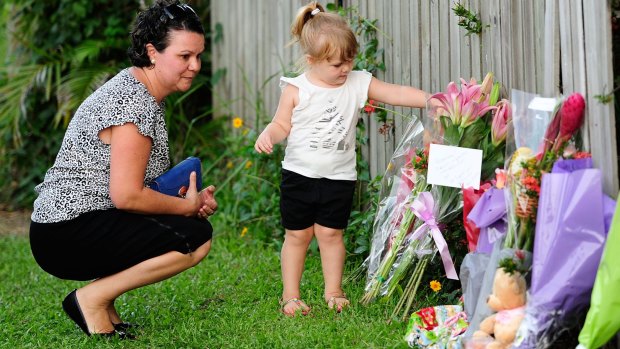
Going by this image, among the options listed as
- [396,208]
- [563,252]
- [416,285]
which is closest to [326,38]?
[396,208]

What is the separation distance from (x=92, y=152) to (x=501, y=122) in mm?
1571

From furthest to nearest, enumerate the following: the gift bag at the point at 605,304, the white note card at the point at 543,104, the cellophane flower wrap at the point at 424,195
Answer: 1. the cellophane flower wrap at the point at 424,195
2. the white note card at the point at 543,104
3. the gift bag at the point at 605,304

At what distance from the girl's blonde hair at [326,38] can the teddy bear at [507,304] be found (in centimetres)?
123

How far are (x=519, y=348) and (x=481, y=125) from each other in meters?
1.03

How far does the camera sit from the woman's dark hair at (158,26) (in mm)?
3721

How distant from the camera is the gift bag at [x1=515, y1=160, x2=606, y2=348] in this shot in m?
2.78

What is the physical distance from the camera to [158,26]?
12.2ft

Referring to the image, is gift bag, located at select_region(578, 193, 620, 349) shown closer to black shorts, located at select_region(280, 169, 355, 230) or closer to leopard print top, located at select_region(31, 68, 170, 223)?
black shorts, located at select_region(280, 169, 355, 230)

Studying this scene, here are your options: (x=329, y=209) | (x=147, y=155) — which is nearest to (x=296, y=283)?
(x=329, y=209)

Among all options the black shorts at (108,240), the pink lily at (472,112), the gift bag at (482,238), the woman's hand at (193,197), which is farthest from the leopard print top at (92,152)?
the gift bag at (482,238)

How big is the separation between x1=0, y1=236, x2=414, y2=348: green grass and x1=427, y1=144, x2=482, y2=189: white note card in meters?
0.59

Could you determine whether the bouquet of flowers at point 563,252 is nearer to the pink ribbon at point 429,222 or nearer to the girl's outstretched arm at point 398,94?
the pink ribbon at point 429,222

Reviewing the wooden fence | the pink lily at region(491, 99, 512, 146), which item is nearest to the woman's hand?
the wooden fence

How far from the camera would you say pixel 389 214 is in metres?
3.96
